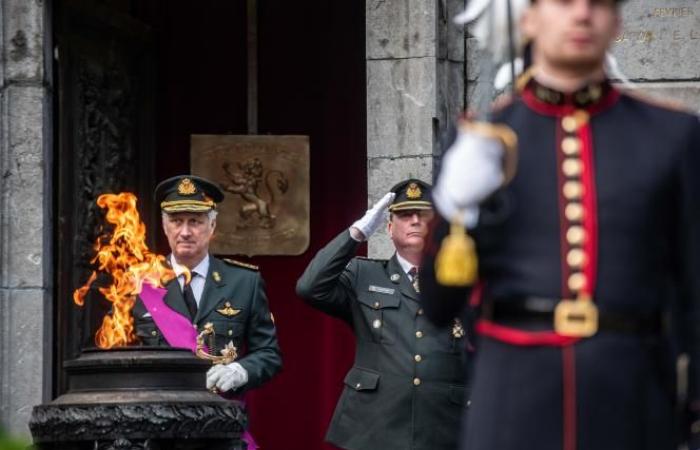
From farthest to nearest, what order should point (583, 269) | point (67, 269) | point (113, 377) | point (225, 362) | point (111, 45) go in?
point (111, 45)
point (67, 269)
point (225, 362)
point (113, 377)
point (583, 269)

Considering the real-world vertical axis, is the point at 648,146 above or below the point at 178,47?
below

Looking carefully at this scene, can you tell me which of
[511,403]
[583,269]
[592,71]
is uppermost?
[592,71]

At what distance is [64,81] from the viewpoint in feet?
37.2

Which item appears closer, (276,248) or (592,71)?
(592,71)

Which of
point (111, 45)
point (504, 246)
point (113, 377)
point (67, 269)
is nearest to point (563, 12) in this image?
point (504, 246)

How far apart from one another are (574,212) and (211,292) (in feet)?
16.3

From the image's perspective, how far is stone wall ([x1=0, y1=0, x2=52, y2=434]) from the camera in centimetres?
1059

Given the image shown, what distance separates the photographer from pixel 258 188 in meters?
12.9

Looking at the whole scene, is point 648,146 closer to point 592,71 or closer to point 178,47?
point 592,71

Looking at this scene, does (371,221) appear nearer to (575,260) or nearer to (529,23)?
(529,23)

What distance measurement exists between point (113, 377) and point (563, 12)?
3885 mm

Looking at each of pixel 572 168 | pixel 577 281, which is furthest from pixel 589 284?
pixel 572 168

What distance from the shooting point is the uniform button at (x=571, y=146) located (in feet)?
14.8

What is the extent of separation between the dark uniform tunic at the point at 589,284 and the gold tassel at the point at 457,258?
0.05 metres
